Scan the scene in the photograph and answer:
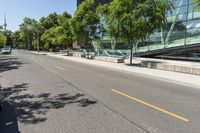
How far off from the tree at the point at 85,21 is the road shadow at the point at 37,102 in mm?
Result: 24006

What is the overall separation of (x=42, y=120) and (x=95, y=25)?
93.9ft

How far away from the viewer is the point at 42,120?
20.0ft

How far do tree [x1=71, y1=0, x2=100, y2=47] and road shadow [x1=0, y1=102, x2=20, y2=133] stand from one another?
86.5ft

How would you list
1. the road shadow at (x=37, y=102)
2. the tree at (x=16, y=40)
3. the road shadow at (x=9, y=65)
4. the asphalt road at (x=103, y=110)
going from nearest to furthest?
the asphalt road at (x=103, y=110)
the road shadow at (x=37, y=102)
the road shadow at (x=9, y=65)
the tree at (x=16, y=40)

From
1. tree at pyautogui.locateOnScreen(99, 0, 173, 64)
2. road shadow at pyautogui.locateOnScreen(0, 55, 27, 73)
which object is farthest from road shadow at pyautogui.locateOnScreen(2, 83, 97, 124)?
tree at pyautogui.locateOnScreen(99, 0, 173, 64)

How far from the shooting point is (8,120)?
6.19 m

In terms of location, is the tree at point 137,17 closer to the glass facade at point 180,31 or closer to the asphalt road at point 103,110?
the glass facade at point 180,31

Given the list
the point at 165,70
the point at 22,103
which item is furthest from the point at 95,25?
the point at 22,103

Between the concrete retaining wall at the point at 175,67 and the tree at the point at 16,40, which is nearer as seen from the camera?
the concrete retaining wall at the point at 175,67

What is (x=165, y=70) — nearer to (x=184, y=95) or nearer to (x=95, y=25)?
(x=184, y=95)

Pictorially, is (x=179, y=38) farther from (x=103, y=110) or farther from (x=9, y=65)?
(x=103, y=110)

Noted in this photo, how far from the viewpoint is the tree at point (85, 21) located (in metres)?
33.0

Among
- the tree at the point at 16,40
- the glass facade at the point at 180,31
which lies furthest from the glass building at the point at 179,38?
the tree at the point at 16,40

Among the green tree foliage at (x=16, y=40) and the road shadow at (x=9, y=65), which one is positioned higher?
the green tree foliage at (x=16, y=40)
